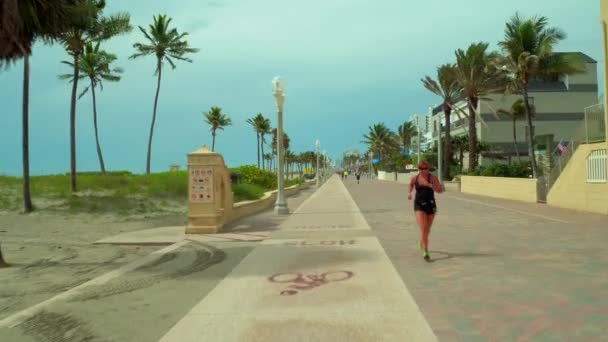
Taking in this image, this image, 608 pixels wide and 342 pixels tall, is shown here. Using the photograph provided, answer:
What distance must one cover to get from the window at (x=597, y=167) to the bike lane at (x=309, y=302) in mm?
10889

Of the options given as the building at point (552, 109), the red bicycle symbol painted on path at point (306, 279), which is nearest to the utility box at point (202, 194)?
the red bicycle symbol painted on path at point (306, 279)

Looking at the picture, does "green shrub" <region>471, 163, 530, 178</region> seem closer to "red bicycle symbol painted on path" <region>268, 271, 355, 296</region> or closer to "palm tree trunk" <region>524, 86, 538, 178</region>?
"palm tree trunk" <region>524, 86, 538, 178</region>

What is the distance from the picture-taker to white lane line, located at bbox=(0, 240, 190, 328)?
5.52 meters

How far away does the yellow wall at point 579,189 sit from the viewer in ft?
56.5

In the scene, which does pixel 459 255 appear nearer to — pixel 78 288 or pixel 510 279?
pixel 510 279

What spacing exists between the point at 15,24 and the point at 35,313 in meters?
6.18

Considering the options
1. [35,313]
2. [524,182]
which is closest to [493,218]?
[524,182]

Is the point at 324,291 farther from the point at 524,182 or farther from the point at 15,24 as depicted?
the point at 524,182

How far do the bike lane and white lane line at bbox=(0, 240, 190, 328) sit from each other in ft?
5.79

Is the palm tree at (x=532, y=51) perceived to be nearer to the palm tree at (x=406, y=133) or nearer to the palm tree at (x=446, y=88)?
the palm tree at (x=446, y=88)

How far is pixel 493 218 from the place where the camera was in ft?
53.3

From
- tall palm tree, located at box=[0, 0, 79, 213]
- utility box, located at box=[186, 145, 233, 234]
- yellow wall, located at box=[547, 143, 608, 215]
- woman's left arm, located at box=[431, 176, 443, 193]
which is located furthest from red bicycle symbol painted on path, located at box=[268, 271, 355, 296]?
yellow wall, located at box=[547, 143, 608, 215]

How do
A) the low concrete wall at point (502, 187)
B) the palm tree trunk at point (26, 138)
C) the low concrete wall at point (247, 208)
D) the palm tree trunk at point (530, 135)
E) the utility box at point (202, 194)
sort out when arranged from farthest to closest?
the palm tree trunk at point (530, 135)
the low concrete wall at point (502, 187)
the palm tree trunk at point (26, 138)
the low concrete wall at point (247, 208)
the utility box at point (202, 194)

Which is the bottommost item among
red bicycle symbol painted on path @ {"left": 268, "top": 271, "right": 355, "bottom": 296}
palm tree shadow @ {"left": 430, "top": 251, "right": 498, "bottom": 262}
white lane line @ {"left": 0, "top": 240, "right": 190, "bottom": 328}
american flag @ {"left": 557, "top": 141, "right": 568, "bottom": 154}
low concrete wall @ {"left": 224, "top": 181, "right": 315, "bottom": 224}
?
white lane line @ {"left": 0, "top": 240, "right": 190, "bottom": 328}
